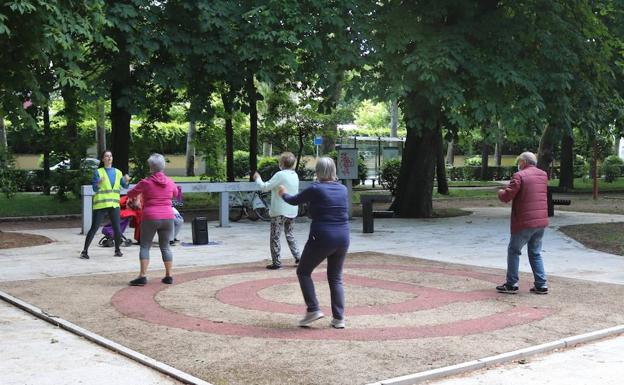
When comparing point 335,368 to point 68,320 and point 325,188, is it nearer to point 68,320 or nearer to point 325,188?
point 325,188

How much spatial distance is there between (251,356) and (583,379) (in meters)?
2.68

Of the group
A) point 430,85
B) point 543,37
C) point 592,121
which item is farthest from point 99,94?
point 592,121

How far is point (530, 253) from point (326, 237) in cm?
351

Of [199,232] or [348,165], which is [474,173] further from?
[199,232]

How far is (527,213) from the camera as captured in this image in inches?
374

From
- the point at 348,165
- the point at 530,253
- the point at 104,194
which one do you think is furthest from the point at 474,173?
the point at 530,253

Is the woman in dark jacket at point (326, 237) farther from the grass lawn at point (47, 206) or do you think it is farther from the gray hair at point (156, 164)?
the grass lawn at point (47, 206)

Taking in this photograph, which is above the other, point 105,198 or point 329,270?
point 105,198

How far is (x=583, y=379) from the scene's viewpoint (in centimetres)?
604

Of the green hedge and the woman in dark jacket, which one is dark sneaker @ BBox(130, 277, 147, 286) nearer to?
the woman in dark jacket

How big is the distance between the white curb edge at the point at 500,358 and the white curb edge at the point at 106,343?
1.47 meters

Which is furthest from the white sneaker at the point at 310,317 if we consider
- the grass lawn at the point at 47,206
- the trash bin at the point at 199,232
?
the grass lawn at the point at 47,206

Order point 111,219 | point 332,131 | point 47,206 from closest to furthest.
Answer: point 111,219 → point 47,206 → point 332,131

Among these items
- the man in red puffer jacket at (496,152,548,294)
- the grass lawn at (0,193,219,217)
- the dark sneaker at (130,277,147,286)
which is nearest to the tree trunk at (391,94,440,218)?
the grass lawn at (0,193,219,217)
